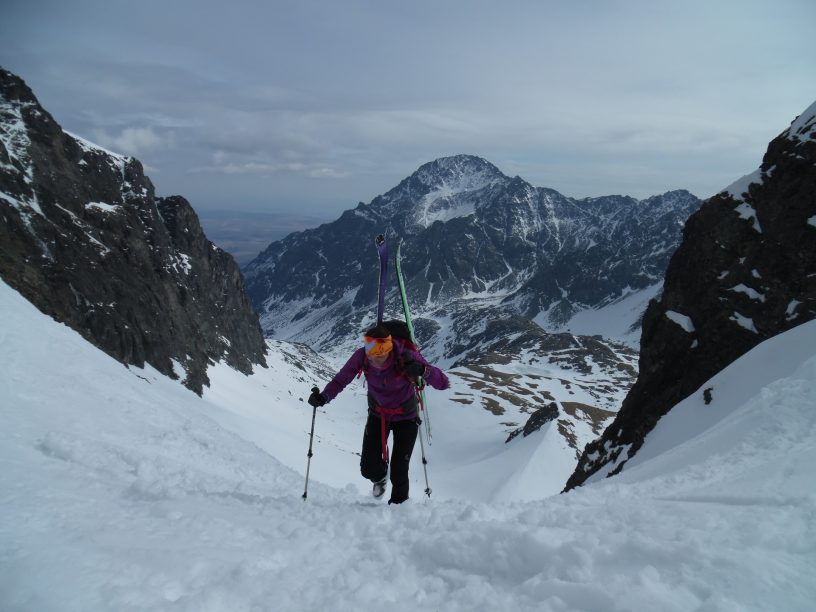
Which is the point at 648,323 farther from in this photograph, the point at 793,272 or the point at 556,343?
the point at 556,343

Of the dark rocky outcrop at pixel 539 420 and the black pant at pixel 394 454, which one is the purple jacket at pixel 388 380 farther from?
the dark rocky outcrop at pixel 539 420

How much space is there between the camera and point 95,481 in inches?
277

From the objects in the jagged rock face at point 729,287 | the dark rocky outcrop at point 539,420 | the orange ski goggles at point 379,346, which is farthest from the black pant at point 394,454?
the dark rocky outcrop at point 539,420

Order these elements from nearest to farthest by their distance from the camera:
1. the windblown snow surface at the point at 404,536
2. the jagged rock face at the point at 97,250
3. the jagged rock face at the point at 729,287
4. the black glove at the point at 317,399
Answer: the windblown snow surface at the point at 404,536 → the black glove at the point at 317,399 → the jagged rock face at the point at 729,287 → the jagged rock face at the point at 97,250

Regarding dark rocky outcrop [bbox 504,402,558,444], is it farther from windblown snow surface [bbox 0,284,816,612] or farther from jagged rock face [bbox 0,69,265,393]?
windblown snow surface [bbox 0,284,816,612]

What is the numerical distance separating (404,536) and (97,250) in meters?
58.6

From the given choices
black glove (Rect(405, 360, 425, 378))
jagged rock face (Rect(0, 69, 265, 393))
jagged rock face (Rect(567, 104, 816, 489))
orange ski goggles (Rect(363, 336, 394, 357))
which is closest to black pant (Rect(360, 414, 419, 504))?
black glove (Rect(405, 360, 425, 378))

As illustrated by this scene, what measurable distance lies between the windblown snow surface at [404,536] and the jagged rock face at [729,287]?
29.4ft

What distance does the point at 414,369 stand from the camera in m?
8.05

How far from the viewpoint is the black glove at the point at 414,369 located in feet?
26.4

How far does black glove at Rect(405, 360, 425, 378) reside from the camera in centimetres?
804

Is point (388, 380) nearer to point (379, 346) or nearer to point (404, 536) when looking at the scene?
point (379, 346)

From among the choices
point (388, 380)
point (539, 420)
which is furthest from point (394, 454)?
point (539, 420)

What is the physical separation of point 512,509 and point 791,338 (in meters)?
9.48
